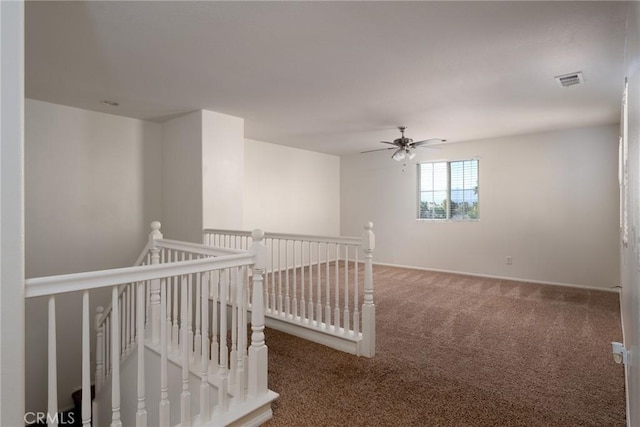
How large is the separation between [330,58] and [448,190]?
445 centimetres

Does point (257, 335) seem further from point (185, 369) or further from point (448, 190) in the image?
point (448, 190)

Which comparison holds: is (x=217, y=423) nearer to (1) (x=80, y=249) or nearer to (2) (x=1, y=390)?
(2) (x=1, y=390)

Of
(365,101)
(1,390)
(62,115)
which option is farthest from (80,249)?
(365,101)

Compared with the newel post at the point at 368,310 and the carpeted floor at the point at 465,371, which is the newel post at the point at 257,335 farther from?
the newel post at the point at 368,310

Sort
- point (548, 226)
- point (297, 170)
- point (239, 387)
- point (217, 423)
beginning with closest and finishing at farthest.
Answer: point (217, 423) < point (239, 387) < point (548, 226) < point (297, 170)

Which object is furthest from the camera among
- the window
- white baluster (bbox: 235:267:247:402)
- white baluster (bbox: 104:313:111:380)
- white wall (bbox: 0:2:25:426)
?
the window

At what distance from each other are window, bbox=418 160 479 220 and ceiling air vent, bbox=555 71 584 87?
2.86m

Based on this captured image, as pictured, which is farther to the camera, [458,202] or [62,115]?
[458,202]

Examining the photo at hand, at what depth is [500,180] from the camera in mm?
5816

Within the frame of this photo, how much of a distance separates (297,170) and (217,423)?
5.54 m

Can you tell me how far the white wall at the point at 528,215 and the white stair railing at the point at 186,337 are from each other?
5.03 metres

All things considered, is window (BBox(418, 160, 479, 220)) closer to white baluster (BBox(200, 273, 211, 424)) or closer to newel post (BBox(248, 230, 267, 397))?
newel post (BBox(248, 230, 267, 397))

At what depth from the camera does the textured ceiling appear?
2111mm

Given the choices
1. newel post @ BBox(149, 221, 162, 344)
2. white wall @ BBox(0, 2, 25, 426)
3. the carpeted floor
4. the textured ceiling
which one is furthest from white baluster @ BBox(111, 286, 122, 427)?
the textured ceiling
